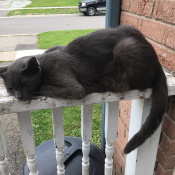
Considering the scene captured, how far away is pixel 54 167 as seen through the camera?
144cm

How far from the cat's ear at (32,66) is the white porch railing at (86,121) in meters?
0.16

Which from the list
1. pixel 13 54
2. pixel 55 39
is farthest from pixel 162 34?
pixel 55 39

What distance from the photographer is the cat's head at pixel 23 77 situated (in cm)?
103

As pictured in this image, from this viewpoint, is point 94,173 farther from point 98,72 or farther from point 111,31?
point 111,31

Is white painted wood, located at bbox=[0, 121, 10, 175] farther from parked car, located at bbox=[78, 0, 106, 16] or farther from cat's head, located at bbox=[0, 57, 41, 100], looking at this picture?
parked car, located at bbox=[78, 0, 106, 16]

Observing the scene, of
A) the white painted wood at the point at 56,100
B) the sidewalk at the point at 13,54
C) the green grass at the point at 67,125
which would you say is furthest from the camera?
the sidewalk at the point at 13,54

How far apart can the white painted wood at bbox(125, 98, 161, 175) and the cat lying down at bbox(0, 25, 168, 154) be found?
0.33 feet

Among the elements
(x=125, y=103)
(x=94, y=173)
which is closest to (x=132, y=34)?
(x=125, y=103)

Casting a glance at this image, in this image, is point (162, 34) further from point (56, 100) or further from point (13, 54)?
point (13, 54)

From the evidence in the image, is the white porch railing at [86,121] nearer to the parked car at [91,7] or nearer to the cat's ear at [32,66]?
the cat's ear at [32,66]

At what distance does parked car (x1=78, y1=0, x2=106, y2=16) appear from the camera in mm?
11734

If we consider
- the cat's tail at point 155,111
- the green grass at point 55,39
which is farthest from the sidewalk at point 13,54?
the cat's tail at point 155,111

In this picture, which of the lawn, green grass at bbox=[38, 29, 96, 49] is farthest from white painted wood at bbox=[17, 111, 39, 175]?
green grass at bbox=[38, 29, 96, 49]

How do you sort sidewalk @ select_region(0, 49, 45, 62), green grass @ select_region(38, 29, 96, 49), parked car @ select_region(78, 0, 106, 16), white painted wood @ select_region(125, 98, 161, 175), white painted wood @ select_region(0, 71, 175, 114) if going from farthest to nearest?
1. parked car @ select_region(78, 0, 106, 16)
2. green grass @ select_region(38, 29, 96, 49)
3. sidewalk @ select_region(0, 49, 45, 62)
4. white painted wood @ select_region(125, 98, 161, 175)
5. white painted wood @ select_region(0, 71, 175, 114)
